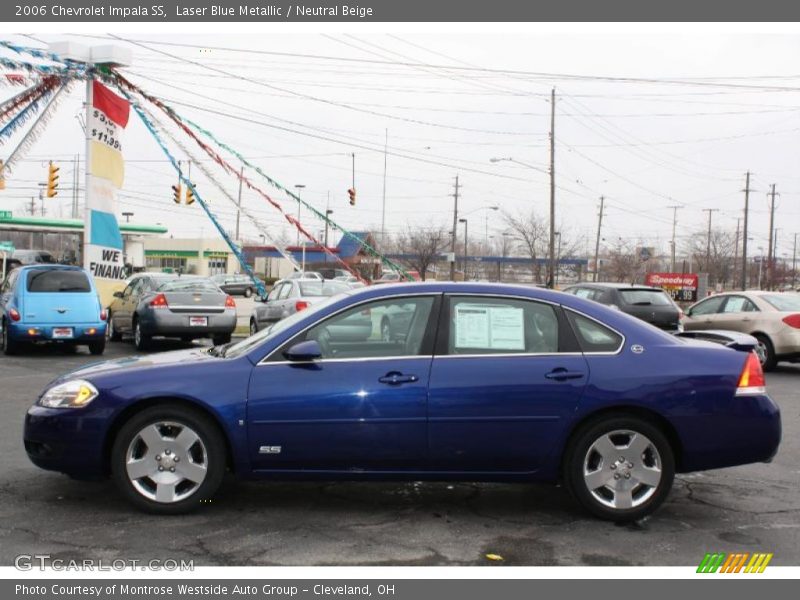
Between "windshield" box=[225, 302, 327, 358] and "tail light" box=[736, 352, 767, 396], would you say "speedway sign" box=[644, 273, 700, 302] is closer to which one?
"tail light" box=[736, 352, 767, 396]

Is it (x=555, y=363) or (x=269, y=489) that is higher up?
(x=555, y=363)

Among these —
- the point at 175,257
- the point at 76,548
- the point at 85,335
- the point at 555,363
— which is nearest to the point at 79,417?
the point at 76,548

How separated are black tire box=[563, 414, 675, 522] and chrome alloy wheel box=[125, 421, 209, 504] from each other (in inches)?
93.1

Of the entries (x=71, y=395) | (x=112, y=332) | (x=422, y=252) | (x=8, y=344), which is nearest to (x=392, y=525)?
(x=71, y=395)

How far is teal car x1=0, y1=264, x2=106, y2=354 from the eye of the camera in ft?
45.8

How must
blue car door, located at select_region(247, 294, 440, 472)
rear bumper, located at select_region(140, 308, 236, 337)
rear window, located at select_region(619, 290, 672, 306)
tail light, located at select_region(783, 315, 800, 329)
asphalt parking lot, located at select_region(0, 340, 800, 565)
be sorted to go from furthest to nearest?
rear window, located at select_region(619, 290, 672, 306), rear bumper, located at select_region(140, 308, 236, 337), tail light, located at select_region(783, 315, 800, 329), blue car door, located at select_region(247, 294, 440, 472), asphalt parking lot, located at select_region(0, 340, 800, 565)

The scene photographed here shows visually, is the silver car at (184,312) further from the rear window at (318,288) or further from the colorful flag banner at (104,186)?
the colorful flag banner at (104,186)

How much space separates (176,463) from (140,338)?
10.9 m

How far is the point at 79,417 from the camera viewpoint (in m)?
5.14

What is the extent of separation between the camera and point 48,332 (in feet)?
45.9

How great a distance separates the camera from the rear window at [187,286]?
50.6 feet

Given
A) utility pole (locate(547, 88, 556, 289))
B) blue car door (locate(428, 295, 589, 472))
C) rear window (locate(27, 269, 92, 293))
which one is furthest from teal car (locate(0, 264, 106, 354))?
utility pole (locate(547, 88, 556, 289))

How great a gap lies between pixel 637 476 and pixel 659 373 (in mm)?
678

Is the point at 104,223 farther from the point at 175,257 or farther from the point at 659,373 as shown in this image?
the point at 175,257
